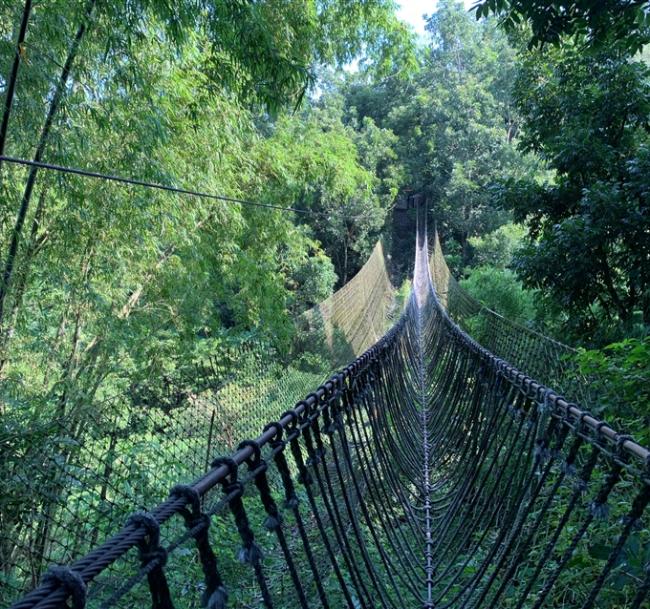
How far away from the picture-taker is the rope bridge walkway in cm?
59

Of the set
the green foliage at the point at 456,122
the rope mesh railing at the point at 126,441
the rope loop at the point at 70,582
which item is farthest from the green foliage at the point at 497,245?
the rope loop at the point at 70,582

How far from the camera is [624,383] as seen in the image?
1.69 metres

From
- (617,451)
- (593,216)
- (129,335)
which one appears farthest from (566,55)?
(617,451)

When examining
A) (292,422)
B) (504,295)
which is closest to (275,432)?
(292,422)

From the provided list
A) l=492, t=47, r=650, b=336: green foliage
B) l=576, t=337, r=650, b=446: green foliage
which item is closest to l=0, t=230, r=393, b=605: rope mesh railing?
l=576, t=337, r=650, b=446: green foliage

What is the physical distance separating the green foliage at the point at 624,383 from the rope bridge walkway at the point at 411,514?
0.16 m

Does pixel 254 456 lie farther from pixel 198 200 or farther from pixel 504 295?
pixel 504 295

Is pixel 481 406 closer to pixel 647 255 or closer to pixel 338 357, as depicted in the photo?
pixel 647 255

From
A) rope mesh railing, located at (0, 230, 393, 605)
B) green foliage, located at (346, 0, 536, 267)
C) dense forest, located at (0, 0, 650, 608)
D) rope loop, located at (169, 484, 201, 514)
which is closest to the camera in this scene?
rope loop, located at (169, 484, 201, 514)

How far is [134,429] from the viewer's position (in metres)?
1.92

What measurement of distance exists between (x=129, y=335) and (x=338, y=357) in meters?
1.78

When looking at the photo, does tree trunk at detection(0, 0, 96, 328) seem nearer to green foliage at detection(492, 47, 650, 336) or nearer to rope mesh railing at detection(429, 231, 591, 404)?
rope mesh railing at detection(429, 231, 591, 404)

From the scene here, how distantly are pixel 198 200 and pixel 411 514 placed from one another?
2.11 meters

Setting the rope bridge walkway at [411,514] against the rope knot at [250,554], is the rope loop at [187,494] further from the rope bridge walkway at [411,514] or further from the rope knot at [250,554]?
the rope knot at [250,554]
